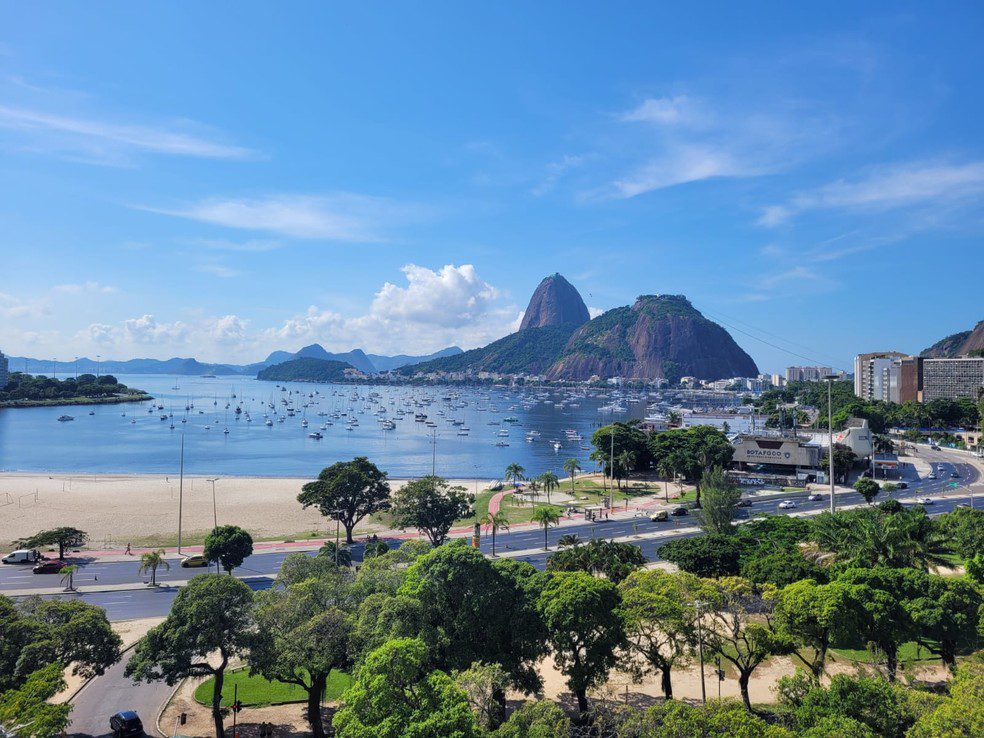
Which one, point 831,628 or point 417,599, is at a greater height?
point 417,599

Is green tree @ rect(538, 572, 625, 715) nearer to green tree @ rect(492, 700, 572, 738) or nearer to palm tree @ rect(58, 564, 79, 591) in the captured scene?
green tree @ rect(492, 700, 572, 738)

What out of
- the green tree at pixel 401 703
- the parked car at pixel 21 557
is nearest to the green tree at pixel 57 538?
the parked car at pixel 21 557

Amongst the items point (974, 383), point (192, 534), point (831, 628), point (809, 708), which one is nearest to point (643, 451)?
point (192, 534)

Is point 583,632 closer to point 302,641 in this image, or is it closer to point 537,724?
point 537,724

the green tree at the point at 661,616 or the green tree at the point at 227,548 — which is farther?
the green tree at the point at 227,548

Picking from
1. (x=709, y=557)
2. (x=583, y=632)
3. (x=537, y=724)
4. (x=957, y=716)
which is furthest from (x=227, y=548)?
(x=957, y=716)

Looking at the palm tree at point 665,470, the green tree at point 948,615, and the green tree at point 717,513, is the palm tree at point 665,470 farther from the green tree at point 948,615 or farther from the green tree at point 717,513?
the green tree at point 948,615

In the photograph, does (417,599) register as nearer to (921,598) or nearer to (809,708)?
(809,708)
